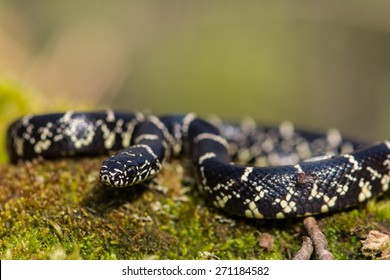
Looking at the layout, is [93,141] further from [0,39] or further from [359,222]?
[0,39]

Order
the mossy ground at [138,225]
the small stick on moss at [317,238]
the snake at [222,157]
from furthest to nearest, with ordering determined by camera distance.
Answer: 1. the snake at [222,157]
2. the mossy ground at [138,225]
3. the small stick on moss at [317,238]

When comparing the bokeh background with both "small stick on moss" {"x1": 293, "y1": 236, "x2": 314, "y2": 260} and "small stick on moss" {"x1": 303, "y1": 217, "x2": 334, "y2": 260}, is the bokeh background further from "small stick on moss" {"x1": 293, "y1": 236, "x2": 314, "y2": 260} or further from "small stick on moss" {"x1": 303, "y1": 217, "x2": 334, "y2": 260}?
"small stick on moss" {"x1": 293, "y1": 236, "x2": 314, "y2": 260}

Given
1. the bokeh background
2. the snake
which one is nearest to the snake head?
the snake

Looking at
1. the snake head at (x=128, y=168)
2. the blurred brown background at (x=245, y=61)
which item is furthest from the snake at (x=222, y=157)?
the blurred brown background at (x=245, y=61)

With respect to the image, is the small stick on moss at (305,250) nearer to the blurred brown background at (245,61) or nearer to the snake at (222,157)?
the snake at (222,157)

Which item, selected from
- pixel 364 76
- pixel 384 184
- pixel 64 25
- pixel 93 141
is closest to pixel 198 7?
pixel 64 25
